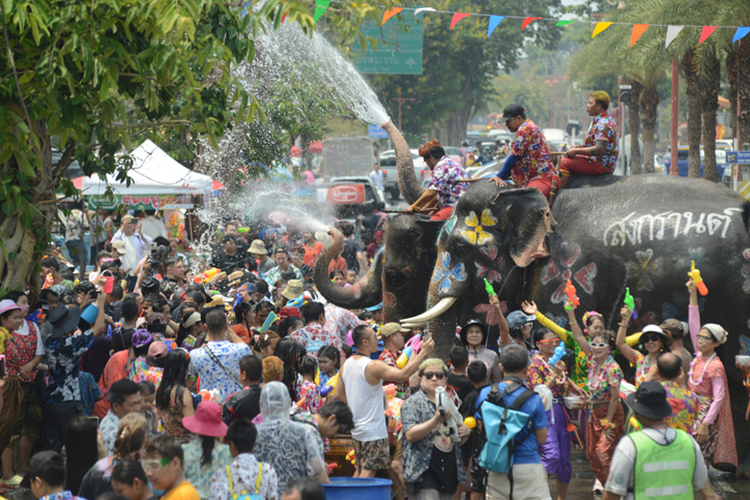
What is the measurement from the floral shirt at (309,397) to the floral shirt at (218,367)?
0.50 m

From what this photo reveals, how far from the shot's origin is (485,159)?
3975 cm

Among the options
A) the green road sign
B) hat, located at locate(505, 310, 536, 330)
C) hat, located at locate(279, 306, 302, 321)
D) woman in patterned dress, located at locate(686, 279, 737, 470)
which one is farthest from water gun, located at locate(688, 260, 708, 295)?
the green road sign

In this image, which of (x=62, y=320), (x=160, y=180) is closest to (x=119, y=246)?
(x=160, y=180)

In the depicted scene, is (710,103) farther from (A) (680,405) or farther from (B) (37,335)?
(B) (37,335)

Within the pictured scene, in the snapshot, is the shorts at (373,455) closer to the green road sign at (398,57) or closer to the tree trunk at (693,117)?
the tree trunk at (693,117)

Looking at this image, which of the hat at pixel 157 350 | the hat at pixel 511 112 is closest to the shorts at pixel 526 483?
the hat at pixel 157 350

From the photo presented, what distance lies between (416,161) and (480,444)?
3308 cm

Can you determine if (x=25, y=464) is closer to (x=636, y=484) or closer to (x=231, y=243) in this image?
(x=636, y=484)

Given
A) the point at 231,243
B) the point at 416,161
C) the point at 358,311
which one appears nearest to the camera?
the point at 358,311

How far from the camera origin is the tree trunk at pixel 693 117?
71.6 ft

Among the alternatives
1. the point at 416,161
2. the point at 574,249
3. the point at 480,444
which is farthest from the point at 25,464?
the point at 416,161

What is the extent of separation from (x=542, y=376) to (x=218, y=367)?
8.22 ft

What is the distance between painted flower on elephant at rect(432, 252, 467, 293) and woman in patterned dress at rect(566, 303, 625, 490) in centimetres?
184

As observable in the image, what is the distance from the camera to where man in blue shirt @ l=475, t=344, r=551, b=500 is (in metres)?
5.68
